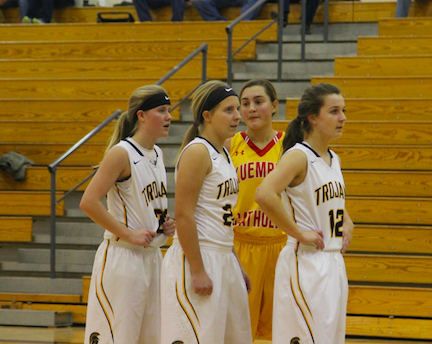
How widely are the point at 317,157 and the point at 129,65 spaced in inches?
196

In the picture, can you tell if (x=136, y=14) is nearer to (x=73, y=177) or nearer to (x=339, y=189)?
(x=73, y=177)

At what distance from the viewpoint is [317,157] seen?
2.87 metres

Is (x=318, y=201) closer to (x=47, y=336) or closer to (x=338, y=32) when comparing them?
(x=47, y=336)

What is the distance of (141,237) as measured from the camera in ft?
10.1

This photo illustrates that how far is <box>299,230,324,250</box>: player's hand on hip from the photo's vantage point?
9.01ft

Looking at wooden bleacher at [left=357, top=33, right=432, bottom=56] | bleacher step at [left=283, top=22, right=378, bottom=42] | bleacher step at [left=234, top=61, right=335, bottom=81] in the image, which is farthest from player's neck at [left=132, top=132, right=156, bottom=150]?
bleacher step at [left=283, top=22, right=378, bottom=42]

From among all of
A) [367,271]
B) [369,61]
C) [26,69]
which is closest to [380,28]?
[369,61]

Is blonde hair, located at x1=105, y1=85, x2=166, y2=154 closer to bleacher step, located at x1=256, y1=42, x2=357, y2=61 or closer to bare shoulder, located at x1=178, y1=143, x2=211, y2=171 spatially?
bare shoulder, located at x1=178, y1=143, x2=211, y2=171

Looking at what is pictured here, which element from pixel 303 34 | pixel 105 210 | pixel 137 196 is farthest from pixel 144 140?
pixel 303 34

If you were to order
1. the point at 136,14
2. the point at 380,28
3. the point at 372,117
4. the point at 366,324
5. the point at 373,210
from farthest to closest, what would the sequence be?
the point at 136,14, the point at 380,28, the point at 372,117, the point at 373,210, the point at 366,324

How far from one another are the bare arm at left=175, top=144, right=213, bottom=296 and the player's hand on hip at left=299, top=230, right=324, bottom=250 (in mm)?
410

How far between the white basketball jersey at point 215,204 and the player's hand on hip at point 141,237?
1.18ft

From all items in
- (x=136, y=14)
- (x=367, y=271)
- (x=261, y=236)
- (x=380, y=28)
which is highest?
(x=136, y=14)

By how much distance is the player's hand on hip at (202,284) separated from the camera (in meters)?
2.74
